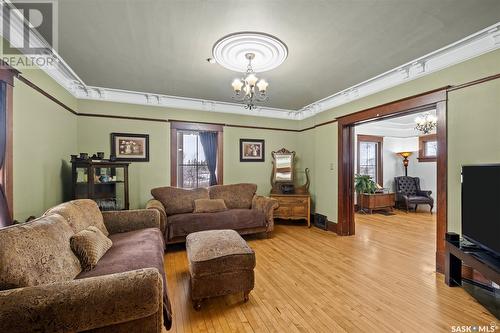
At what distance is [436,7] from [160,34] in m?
2.49

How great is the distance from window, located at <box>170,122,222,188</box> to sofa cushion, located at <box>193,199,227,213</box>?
0.72 m

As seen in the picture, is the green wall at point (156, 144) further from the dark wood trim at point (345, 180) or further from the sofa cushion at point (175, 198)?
the dark wood trim at point (345, 180)

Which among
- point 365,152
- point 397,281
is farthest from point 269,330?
point 365,152

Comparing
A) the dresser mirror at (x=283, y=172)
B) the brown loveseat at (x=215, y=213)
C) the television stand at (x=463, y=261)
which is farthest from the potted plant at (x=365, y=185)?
the television stand at (x=463, y=261)

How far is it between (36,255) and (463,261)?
3.47 meters

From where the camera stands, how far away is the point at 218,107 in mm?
4723

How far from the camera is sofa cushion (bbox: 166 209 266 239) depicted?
3.54 meters

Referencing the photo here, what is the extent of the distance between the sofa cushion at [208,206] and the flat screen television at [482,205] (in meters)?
3.27

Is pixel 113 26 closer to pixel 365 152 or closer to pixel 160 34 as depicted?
pixel 160 34

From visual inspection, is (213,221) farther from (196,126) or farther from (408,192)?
(408,192)

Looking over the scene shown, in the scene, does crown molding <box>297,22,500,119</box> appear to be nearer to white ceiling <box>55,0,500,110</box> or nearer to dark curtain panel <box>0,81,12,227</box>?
white ceiling <box>55,0,500,110</box>

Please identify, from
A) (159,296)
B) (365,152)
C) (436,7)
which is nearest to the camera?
(159,296)

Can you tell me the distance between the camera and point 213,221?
147 inches

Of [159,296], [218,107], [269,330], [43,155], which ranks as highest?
[218,107]
